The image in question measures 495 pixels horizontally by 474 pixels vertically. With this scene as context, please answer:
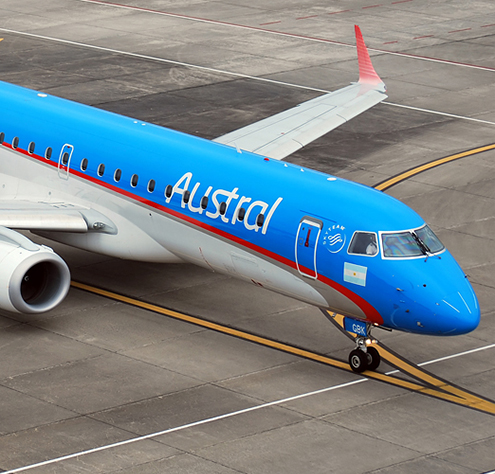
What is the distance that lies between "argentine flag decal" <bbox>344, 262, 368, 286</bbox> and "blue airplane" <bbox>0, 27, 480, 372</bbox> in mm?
25

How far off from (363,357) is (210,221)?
477cm

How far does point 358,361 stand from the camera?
23.8 metres

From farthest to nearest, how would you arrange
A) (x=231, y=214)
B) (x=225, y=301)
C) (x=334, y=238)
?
(x=225, y=301) < (x=231, y=214) < (x=334, y=238)

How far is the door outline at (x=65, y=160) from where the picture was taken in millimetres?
28172

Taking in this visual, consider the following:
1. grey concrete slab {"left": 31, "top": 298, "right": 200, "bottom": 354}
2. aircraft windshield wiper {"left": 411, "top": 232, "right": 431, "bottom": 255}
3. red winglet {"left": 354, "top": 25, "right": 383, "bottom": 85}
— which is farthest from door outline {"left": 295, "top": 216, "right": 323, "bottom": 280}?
red winglet {"left": 354, "top": 25, "right": 383, "bottom": 85}

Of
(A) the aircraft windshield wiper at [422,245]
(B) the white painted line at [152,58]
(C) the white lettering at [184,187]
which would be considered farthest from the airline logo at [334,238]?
(B) the white painted line at [152,58]

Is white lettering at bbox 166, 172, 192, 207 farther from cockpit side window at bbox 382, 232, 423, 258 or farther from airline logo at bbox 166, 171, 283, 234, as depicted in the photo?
cockpit side window at bbox 382, 232, 423, 258

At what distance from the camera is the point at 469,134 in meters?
42.7

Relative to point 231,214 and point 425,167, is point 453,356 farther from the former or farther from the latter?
point 425,167

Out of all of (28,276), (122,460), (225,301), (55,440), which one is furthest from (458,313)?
(28,276)

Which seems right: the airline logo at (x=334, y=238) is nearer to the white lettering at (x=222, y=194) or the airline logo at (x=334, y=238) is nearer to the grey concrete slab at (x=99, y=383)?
the white lettering at (x=222, y=194)

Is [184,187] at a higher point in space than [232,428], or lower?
higher

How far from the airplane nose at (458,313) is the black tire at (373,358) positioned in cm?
216

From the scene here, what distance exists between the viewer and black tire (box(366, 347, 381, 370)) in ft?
77.9
